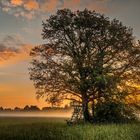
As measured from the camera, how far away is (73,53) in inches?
2037

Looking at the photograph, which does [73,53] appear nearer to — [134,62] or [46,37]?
[46,37]

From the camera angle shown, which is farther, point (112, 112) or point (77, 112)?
point (77, 112)

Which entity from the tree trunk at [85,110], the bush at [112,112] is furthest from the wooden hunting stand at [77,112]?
the bush at [112,112]

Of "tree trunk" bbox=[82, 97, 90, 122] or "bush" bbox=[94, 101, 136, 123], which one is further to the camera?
"tree trunk" bbox=[82, 97, 90, 122]

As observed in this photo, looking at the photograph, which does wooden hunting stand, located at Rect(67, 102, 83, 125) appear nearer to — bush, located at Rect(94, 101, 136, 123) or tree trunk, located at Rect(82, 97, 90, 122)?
tree trunk, located at Rect(82, 97, 90, 122)

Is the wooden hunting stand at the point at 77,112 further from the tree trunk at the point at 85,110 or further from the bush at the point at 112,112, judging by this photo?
the bush at the point at 112,112

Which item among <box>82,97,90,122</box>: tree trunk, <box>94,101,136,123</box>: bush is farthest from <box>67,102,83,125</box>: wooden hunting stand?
<box>94,101,136,123</box>: bush

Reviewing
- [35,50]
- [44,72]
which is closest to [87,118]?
[44,72]

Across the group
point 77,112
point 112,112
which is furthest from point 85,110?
point 112,112

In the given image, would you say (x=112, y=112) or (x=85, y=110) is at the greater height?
(x=85, y=110)

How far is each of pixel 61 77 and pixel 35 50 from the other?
229 inches

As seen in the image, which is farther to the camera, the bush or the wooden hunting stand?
the wooden hunting stand

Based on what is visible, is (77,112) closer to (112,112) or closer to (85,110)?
(85,110)

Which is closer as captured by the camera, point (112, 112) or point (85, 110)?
point (112, 112)
